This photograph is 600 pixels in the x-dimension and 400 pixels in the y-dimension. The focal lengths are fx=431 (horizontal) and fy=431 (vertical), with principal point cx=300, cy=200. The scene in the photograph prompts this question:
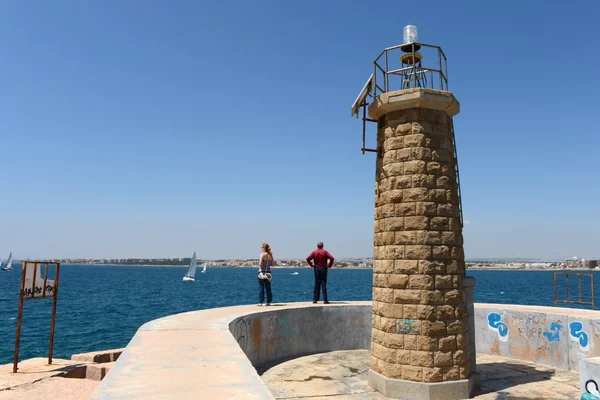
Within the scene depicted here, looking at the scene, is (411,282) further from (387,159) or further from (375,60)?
(375,60)

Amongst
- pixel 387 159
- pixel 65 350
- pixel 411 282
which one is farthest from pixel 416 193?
pixel 65 350

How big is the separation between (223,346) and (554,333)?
9791mm

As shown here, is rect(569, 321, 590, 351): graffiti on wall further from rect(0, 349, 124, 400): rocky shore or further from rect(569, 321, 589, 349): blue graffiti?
rect(0, 349, 124, 400): rocky shore

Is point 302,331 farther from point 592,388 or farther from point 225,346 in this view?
point 592,388

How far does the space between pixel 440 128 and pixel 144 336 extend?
7.54 m

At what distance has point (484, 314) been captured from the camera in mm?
13594

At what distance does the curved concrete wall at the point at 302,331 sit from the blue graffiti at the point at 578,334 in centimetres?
563

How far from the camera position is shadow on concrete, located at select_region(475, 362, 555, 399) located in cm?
976

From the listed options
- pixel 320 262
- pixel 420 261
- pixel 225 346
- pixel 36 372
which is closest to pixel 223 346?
pixel 225 346

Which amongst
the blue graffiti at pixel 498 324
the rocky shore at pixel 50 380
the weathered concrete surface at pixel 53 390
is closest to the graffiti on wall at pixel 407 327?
the blue graffiti at pixel 498 324

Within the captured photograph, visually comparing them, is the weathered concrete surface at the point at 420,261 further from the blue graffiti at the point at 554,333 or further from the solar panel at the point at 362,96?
the blue graffiti at the point at 554,333

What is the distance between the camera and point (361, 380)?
10.3 metres

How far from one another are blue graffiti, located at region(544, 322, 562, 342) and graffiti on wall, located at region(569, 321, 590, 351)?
1.07 feet

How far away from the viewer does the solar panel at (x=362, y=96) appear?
10663 mm
